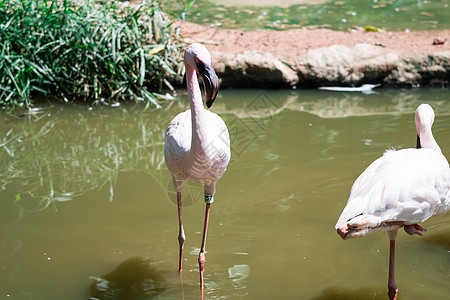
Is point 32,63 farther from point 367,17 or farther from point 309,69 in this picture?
point 367,17

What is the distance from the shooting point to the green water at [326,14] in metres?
9.79

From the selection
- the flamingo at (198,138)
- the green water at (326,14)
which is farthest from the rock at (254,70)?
the flamingo at (198,138)

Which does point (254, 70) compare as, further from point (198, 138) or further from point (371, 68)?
point (198, 138)

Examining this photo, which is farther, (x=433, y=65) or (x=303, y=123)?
(x=433, y=65)

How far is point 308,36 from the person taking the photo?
827 centimetres

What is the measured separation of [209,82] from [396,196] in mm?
1118

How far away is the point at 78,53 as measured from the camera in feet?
22.0

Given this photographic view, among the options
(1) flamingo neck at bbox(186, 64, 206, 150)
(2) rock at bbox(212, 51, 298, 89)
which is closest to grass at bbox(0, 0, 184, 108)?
(2) rock at bbox(212, 51, 298, 89)

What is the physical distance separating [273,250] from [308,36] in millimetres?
5441

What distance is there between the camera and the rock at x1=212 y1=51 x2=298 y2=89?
739 cm

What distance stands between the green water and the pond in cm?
397

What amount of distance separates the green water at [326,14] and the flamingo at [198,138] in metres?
6.84

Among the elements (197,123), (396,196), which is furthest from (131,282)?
(396,196)

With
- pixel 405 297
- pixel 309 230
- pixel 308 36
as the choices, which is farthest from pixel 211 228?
pixel 308 36
